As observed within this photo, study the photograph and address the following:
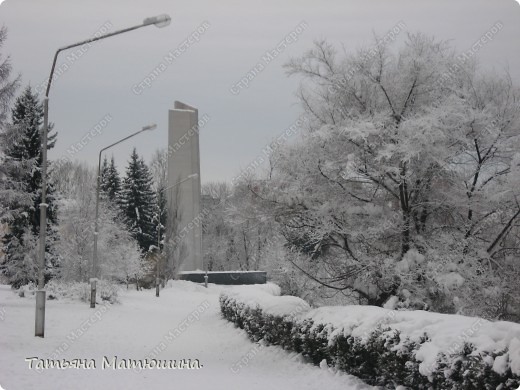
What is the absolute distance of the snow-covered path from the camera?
8672 mm

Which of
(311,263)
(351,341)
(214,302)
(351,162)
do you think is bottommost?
(214,302)

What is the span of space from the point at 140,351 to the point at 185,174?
31.6 meters

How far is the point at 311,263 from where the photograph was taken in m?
13.2

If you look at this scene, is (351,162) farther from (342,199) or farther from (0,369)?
(0,369)

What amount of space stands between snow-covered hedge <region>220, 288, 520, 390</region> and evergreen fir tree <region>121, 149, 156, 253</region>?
38.7m

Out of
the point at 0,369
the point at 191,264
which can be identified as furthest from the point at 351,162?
the point at 191,264

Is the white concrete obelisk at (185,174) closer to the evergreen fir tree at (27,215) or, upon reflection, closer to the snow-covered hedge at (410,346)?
the evergreen fir tree at (27,215)

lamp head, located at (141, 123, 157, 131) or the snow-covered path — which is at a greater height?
lamp head, located at (141, 123, 157, 131)

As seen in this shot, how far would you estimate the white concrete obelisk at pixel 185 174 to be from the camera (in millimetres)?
43250

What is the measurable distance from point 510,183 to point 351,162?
325 cm

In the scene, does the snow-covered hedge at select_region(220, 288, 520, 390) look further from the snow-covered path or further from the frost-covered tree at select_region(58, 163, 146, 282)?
the frost-covered tree at select_region(58, 163, 146, 282)

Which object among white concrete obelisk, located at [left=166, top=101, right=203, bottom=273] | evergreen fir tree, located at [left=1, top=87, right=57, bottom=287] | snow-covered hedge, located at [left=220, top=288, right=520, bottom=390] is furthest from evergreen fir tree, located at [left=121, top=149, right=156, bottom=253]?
snow-covered hedge, located at [left=220, top=288, right=520, bottom=390]

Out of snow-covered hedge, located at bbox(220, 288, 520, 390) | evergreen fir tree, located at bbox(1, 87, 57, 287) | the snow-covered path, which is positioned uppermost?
evergreen fir tree, located at bbox(1, 87, 57, 287)

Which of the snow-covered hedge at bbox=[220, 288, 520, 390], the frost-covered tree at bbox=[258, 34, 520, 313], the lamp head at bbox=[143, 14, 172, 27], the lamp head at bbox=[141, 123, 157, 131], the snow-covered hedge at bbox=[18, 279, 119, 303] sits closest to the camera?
the snow-covered hedge at bbox=[220, 288, 520, 390]
